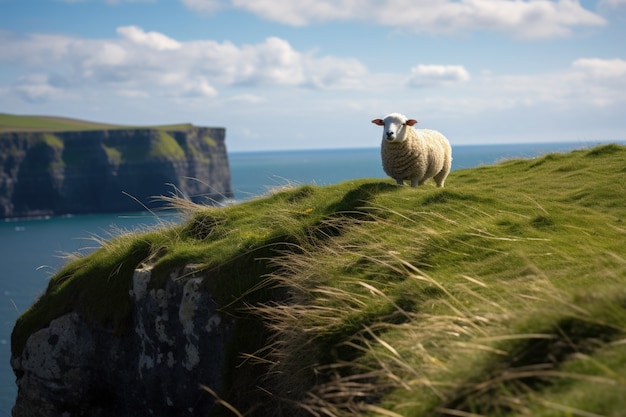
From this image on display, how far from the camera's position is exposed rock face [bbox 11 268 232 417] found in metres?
12.6

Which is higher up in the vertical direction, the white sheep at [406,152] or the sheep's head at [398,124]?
the sheep's head at [398,124]

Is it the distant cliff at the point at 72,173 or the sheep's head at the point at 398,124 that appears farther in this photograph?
the distant cliff at the point at 72,173

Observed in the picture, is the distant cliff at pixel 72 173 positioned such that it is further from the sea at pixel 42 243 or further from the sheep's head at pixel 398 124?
the sheep's head at pixel 398 124

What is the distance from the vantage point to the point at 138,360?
14.1 meters

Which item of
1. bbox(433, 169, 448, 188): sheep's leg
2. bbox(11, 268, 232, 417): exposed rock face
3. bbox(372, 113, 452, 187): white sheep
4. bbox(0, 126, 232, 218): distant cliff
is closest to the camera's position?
bbox(11, 268, 232, 417): exposed rock face

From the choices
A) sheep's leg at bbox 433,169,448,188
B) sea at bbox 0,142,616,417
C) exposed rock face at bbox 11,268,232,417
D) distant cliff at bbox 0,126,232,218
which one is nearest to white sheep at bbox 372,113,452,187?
sheep's leg at bbox 433,169,448,188

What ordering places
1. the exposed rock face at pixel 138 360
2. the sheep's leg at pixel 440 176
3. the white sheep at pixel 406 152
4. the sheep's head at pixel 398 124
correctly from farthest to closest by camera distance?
the sheep's leg at pixel 440 176
the white sheep at pixel 406 152
the sheep's head at pixel 398 124
the exposed rock face at pixel 138 360

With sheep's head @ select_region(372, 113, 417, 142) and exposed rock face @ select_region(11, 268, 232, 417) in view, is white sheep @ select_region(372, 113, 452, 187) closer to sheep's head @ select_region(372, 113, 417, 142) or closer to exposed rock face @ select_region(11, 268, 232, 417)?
sheep's head @ select_region(372, 113, 417, 142)

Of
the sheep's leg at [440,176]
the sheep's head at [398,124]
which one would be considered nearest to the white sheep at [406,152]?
the sheep's head at [398,124]

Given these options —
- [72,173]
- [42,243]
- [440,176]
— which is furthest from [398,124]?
[72,173]

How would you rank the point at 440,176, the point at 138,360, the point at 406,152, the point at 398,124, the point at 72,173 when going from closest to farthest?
1. the point at 138,360
2. the point at 398,124
3. the point at 406,152
4. the point at 440,176
5. the point at 72,173

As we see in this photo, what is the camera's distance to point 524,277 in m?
7.88

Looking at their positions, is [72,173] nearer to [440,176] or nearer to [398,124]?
[440,176]

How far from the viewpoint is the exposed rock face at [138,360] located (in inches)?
498
